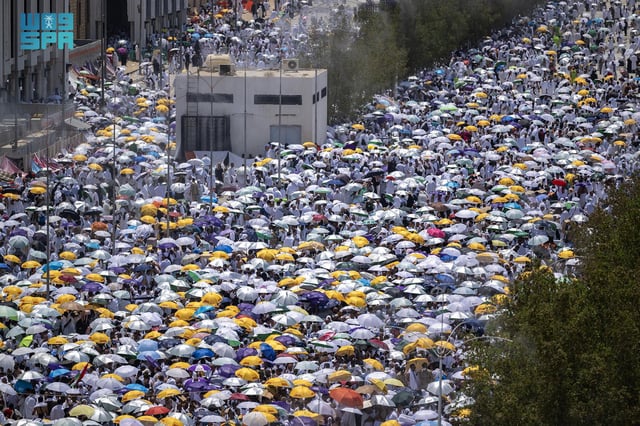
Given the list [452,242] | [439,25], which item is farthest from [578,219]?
[439,25]

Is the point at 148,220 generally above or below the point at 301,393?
above

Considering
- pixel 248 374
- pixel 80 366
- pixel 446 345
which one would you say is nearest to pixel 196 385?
pixel 248 374

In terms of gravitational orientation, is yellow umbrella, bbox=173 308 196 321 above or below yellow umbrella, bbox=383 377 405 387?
above

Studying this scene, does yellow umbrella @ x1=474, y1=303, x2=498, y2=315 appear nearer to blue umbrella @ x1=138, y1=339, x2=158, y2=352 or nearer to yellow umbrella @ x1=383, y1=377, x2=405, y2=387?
yellow umbrella @ x1=383, y1=377, x2=405, y2=387

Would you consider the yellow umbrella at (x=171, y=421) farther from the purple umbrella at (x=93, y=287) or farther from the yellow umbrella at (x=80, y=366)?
the purple umbrella at (x=93, y=287)

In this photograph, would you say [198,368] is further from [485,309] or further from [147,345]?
[485,309]

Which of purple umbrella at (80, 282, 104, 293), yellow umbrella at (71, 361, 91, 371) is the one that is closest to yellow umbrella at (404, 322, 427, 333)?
yellow umbrella at (71, 361, 91, 371)
